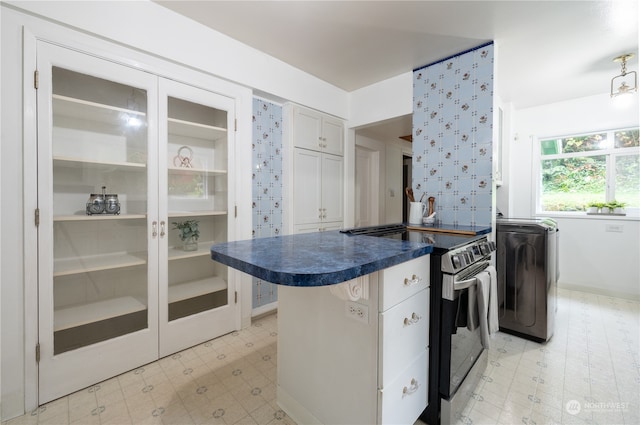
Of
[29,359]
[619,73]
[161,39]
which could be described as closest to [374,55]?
[161,39]

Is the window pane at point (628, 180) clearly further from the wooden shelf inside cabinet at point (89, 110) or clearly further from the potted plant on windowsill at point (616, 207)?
the wooden shelf inside cabinet at point (89, 110)

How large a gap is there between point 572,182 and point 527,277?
227cm

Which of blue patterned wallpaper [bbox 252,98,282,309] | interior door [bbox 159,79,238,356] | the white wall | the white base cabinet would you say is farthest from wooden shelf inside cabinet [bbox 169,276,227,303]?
the white wall

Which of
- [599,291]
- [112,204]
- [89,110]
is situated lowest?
[599,291]

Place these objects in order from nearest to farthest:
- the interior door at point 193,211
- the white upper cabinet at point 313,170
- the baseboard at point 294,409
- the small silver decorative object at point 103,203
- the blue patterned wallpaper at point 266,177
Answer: the baseboard at point 294,409, the small silver decorative object at point 103,203, the interior door at point 193,211, the blue patterned wallpaper at point 266,177, the white upper cabinet at point 313,170

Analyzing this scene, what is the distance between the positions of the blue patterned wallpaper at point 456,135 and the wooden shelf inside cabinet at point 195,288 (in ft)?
6.95

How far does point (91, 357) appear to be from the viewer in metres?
1.69

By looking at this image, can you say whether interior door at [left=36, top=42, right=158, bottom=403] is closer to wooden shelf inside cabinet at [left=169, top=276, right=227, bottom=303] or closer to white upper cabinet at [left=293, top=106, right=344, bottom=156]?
wooden shelf inside cabinet at [left=169, top=276, right=227, bottom=303]

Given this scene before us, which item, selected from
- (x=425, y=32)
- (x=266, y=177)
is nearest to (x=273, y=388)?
(x=266, y=177)

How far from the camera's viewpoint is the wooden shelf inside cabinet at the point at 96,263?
64.0 inches

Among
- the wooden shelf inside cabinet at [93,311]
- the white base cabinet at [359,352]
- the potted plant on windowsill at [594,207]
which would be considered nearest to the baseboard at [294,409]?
the white base cabinet at [359,352]

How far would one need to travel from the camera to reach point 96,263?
1.77m

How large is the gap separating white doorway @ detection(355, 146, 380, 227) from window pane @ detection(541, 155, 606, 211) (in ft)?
7.61

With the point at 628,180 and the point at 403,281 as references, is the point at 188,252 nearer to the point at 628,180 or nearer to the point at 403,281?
the point at 403,281
